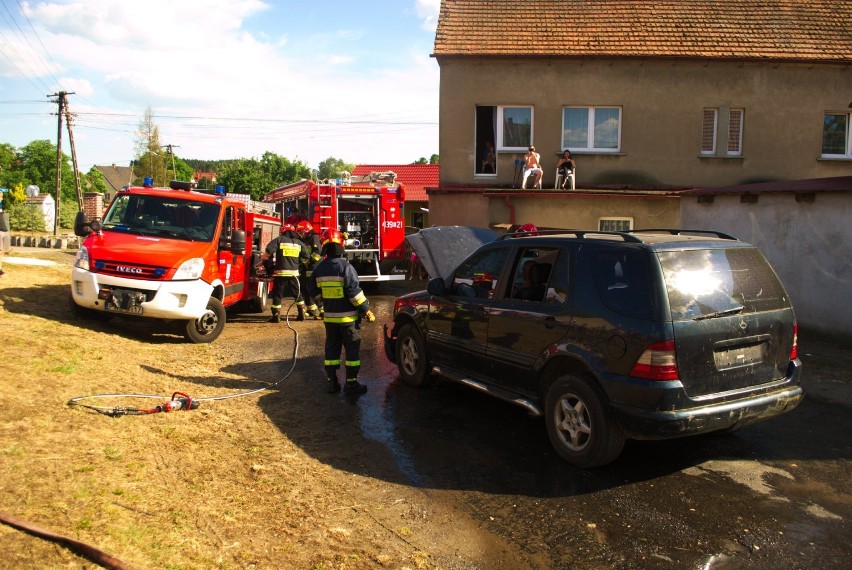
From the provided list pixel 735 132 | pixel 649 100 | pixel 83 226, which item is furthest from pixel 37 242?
pixel 735 132

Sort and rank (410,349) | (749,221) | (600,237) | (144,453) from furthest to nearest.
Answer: (749,221) → (410,349) → (600,237) → (144,453)

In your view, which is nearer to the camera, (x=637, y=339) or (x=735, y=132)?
(x=637, y=339)

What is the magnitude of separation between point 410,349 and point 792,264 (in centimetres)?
707

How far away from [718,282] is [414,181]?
113 feet

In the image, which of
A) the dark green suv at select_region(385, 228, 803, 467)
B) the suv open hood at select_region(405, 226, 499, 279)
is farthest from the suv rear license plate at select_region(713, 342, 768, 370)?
the suv open hood at select_region(405, 226, 499, 279)

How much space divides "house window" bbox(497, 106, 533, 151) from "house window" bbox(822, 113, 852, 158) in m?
8.24

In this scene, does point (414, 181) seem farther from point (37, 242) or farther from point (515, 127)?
point (515, 127)

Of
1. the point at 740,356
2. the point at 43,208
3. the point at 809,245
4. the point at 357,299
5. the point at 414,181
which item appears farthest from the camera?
the point at 414,181

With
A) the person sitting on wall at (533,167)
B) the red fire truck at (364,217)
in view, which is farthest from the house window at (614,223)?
the red fire truck at (364,217)

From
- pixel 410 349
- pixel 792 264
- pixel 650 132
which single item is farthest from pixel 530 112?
pixel 410 349

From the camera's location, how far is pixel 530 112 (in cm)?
1692

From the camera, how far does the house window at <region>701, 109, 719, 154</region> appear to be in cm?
1698

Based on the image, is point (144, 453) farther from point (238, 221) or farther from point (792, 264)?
point (792, 264)

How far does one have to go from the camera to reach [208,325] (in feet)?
30.0
